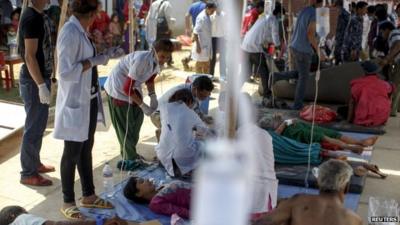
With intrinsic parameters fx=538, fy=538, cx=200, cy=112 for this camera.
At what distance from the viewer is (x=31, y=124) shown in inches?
151

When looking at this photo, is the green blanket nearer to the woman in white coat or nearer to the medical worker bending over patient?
the medical worker bending over patient

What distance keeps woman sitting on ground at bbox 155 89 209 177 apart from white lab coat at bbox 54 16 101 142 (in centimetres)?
90

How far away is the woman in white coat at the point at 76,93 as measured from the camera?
121 inches

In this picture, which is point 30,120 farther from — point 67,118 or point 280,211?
point 280,211

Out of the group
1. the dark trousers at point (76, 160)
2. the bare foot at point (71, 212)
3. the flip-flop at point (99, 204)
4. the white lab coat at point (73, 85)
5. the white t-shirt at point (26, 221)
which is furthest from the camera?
the flip-flop at point (99, 204)

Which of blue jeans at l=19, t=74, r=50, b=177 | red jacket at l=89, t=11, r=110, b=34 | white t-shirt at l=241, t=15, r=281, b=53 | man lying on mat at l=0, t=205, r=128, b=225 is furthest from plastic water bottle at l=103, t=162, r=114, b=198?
red jacket at l=89, t=11, r=110, b=34

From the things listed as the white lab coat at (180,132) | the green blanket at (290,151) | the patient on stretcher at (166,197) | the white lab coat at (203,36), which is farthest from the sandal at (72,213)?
the white lab coat at (203,36)

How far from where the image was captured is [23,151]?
3.90 meters

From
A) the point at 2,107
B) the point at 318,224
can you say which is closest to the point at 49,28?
the point at 2,107

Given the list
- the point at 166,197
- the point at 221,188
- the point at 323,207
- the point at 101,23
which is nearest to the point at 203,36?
the point at 101,23

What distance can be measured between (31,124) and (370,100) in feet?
12.2

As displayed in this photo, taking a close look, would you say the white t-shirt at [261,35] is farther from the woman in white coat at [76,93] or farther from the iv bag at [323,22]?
the woman in white coat at [76,93]

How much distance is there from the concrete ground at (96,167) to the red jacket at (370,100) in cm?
24

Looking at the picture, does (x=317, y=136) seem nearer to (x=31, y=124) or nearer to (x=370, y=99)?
(x=370, y=99)
